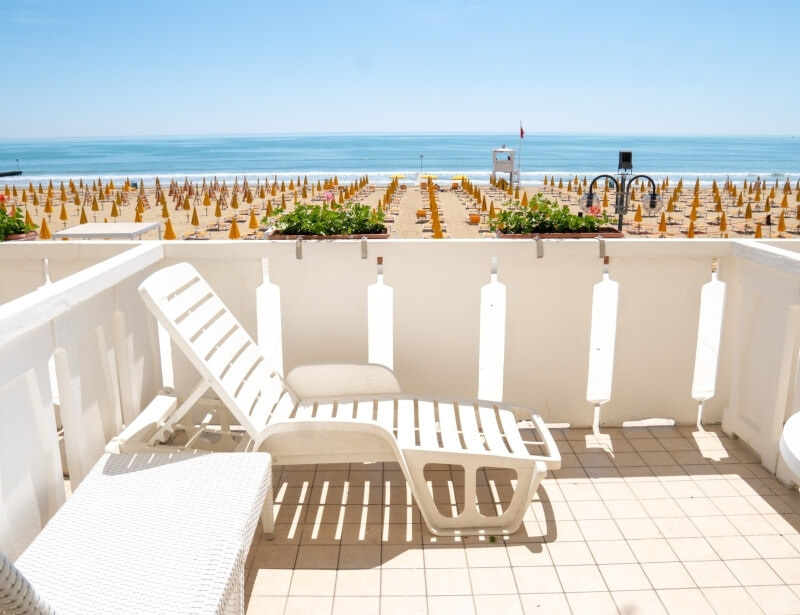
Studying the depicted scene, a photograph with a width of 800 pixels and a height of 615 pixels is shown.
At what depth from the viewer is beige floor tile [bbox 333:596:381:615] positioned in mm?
2043

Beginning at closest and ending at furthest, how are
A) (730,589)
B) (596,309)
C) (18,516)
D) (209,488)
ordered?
(18,516) → (209,488) → (730,589) → (596,309)

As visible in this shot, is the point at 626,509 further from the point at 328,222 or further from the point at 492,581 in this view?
the point at 328,222

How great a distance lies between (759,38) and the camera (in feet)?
235

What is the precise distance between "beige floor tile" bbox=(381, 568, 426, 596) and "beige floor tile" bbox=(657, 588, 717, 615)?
0.79m

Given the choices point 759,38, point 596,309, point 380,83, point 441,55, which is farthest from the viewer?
point 380,83

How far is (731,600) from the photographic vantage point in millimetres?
2086

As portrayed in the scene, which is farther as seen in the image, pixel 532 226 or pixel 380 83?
pixel 380 83

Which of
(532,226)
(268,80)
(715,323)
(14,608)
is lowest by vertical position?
(715,323)

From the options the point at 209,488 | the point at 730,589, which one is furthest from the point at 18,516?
the point at 730,589

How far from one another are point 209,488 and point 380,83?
4174 inches

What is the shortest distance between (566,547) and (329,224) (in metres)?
Result: 1.80

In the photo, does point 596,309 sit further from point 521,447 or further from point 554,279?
point 521,447

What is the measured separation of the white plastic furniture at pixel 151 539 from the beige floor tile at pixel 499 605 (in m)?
0.77

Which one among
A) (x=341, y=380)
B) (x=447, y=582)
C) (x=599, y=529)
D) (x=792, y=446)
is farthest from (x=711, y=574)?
(x=341, y=380)
